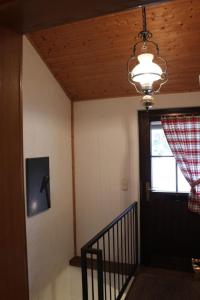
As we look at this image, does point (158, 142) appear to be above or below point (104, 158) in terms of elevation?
above

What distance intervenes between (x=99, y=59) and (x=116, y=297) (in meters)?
2.56

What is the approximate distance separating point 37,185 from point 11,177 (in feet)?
7.18

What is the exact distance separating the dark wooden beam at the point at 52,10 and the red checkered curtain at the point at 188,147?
8.42 ft

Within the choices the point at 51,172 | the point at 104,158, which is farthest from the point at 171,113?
the point at 51,172

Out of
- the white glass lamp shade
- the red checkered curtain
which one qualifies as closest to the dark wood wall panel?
the white glass lamp shade

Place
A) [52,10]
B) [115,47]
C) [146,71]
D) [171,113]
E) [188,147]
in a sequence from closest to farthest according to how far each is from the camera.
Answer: [52,10] < [146,71] < [115,47] < [188,147] < [171,113]

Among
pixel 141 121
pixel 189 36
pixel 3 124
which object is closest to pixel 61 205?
pixel 141 121

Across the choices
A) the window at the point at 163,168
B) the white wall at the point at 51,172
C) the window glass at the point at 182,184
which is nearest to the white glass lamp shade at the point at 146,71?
→ the white wall at the point at 51,172

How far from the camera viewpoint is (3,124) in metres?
0.88

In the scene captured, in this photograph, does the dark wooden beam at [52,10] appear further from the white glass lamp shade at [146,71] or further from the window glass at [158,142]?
the window glass at [158,142]

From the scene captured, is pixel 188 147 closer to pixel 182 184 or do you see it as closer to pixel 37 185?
pixel 182 184

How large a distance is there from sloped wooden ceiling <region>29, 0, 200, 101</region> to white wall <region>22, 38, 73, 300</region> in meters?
0.26

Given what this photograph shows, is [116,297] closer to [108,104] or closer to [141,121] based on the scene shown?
[141,121]

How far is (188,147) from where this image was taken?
322 centimetres
